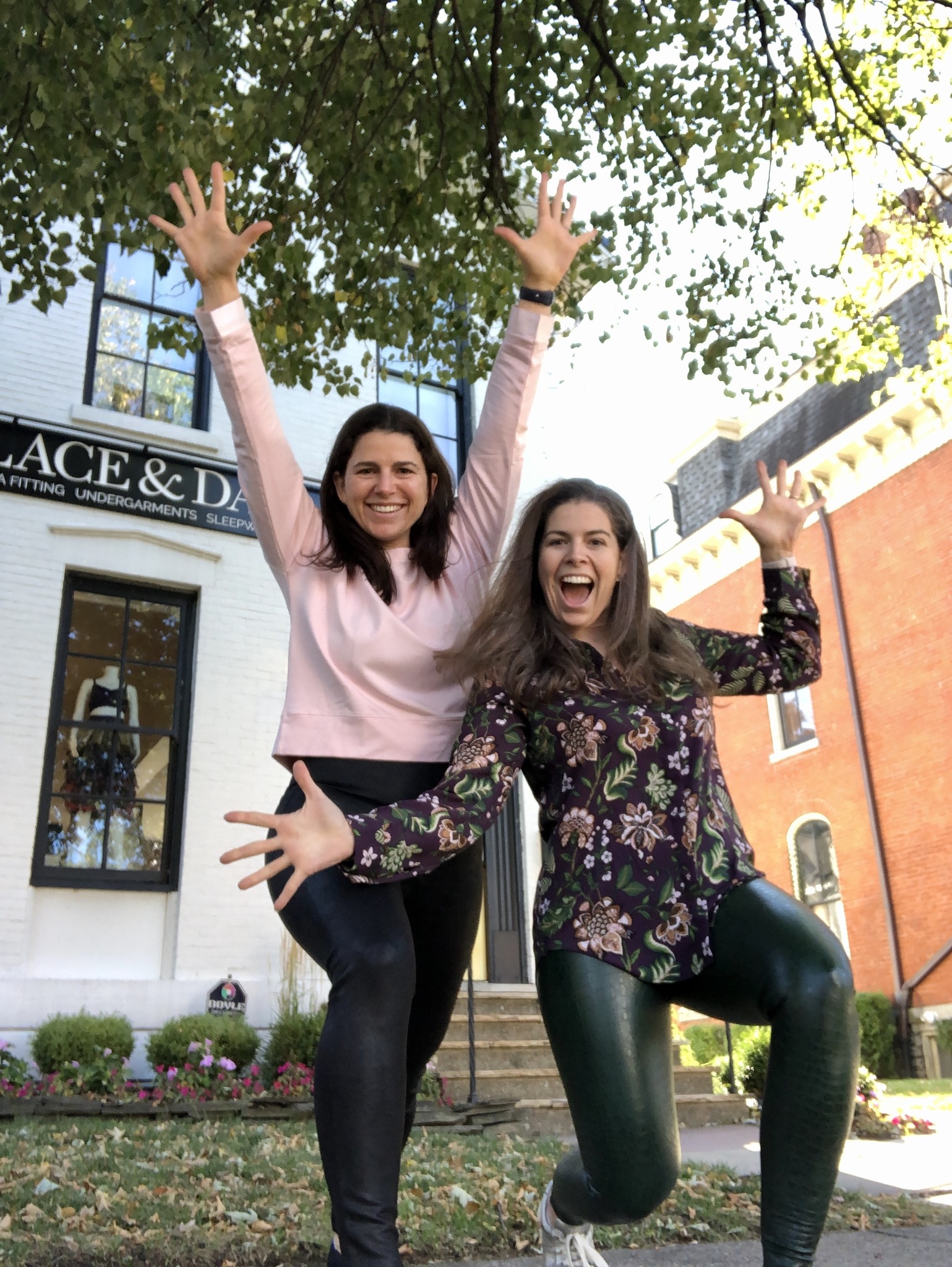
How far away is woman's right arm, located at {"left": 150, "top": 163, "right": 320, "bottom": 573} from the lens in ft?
8.20

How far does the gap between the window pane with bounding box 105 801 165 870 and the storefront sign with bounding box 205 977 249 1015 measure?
1.04 metres

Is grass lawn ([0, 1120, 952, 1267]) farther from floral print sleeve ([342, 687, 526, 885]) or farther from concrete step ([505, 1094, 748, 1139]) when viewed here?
concrete step ([505, 1094, 748, 1139])

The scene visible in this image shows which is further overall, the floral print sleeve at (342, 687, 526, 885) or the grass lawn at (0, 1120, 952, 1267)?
the grass lawn at (0, 1120, 952, 1267)

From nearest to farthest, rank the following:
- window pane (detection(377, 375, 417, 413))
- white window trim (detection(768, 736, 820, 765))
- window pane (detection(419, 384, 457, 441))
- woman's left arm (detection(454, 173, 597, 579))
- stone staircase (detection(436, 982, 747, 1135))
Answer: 1. woman's left arm (detection(454, 173, 597, 579))
2. stone staircase (detection(436, 982, 747, 1135))
3. window pane (detection(377, 375, 417, 413))
4. window pane (detection(419, 384, 457, 441))
5. white window trim (detection(768, 736, 820, 765))

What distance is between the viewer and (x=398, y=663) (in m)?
2.44

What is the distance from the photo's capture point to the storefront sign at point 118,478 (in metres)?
8.41

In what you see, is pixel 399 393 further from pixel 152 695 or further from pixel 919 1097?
pixel 919 1097

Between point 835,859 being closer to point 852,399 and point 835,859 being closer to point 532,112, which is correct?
point 852,399

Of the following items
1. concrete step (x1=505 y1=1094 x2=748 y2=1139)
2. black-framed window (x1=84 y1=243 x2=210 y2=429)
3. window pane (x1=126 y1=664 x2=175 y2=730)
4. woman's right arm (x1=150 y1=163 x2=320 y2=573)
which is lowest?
concrete step (x1=505 y1=1094 x2=748 y2=1139)

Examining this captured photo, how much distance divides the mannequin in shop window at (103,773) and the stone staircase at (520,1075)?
9.20 feet

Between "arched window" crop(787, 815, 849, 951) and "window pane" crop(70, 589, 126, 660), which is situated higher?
"window pane" crop(70, 589, 126, 660)

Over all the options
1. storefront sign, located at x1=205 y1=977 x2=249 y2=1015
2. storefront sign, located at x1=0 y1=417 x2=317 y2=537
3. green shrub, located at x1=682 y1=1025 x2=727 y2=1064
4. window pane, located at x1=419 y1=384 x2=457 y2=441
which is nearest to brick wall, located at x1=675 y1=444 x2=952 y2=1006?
green shrub, located at x1=682 y1=1025 x2=727 y2=1064

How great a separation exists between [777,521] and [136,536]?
264 inches

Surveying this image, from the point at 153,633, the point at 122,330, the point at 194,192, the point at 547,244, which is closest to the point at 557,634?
the point at 547,244
